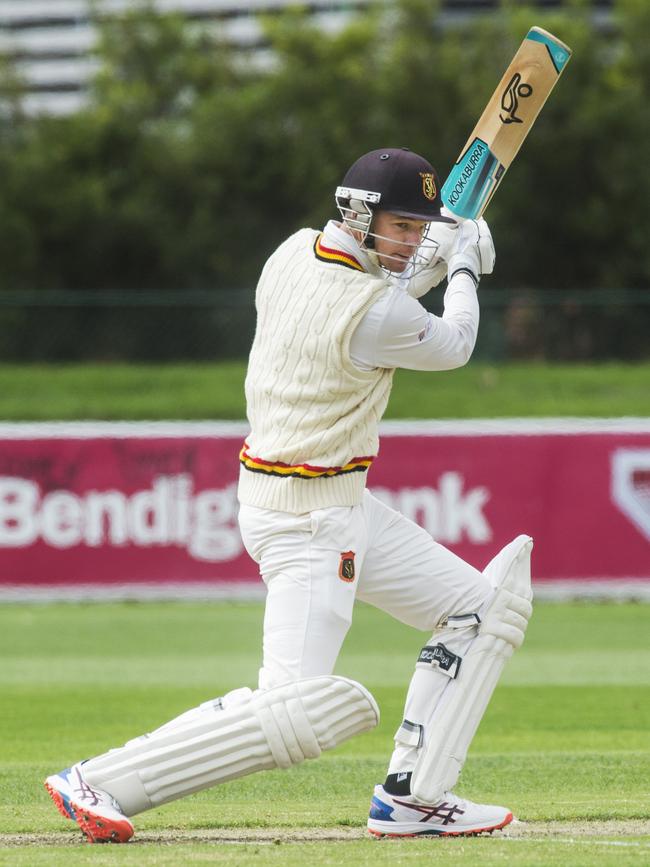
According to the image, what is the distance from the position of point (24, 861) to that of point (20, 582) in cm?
832

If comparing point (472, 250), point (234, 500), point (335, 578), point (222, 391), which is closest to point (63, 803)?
point (335, 578)

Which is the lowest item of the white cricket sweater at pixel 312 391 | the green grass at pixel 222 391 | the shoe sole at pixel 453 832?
the green grass at pixel 222 391

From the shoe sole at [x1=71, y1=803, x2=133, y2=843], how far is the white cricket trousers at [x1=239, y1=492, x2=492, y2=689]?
1.78 ft

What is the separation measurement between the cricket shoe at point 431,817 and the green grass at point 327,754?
0.30 ft

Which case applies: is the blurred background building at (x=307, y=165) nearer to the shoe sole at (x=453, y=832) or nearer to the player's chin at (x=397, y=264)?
the player's chin at (x=397, y=264)

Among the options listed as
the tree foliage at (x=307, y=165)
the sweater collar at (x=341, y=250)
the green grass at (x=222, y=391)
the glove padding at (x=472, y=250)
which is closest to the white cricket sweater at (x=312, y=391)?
the sweater collar at (x=341, y=250)

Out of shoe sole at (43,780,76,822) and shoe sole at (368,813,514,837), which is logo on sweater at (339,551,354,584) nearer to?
shoe sole at (368,813,514,837)

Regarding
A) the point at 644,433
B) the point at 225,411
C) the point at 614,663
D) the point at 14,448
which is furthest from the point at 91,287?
Answer: the point at 614,663

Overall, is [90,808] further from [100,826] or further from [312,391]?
[312,391]

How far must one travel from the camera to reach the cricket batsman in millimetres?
4469

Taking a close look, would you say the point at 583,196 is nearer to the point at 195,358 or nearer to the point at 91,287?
the point at 91,287

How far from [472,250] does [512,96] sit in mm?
622

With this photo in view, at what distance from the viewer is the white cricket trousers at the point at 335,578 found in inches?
178

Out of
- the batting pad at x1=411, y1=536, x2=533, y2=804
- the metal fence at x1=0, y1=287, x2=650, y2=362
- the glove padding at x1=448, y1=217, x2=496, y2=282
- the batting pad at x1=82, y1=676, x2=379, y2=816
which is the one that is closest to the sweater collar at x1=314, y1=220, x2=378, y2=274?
the glove padding at x1=448, y1=217, x2=496, y2=282
